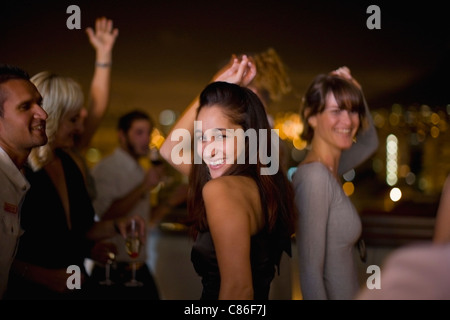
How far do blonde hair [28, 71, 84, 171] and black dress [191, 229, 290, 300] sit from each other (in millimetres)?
887

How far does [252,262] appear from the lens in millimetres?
1597

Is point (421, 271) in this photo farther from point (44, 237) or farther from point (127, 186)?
point (127, 186)

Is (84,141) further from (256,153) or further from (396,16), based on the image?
(396,16)

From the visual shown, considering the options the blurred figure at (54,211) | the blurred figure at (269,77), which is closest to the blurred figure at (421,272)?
the blurred figure at (54,211)

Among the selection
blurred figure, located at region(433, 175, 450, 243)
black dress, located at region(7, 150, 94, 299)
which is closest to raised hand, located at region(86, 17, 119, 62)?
black dress, located at region(7, 150, 94, 299)

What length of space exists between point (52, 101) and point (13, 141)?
0.50m

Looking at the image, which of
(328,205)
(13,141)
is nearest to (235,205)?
(328,205)

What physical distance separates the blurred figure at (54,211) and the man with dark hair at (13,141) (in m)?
0.30

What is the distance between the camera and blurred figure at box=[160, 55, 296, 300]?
4.81 feet

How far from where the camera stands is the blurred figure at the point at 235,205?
147 cm

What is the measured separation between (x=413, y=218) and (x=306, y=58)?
2.96 m

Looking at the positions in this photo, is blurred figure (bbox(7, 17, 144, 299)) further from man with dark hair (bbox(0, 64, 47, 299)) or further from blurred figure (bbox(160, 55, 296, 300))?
blurred figure (bbox(160, 55, 296, 300))

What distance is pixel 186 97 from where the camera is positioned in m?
10.6
